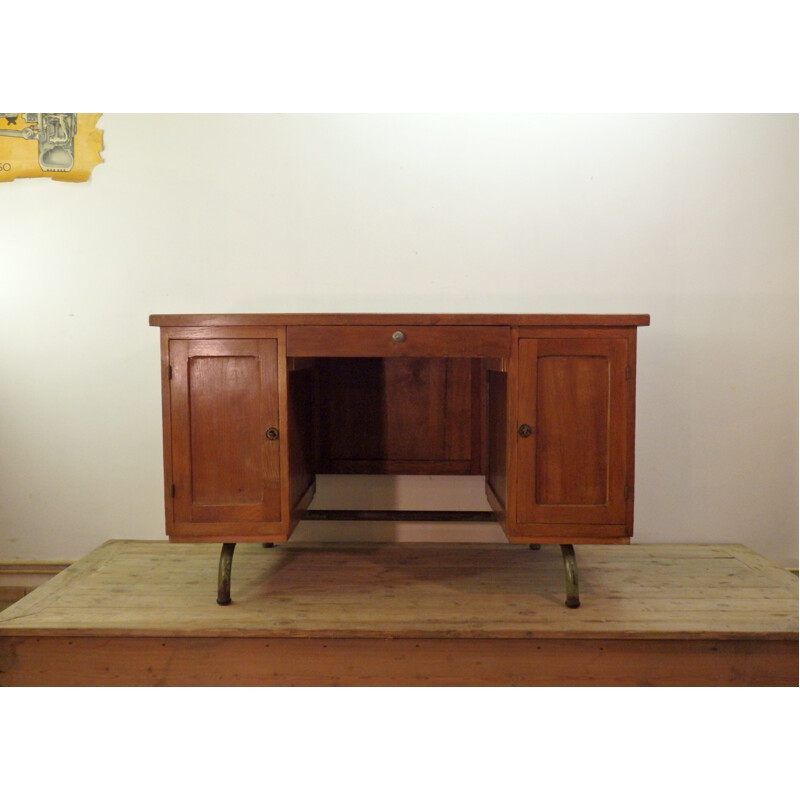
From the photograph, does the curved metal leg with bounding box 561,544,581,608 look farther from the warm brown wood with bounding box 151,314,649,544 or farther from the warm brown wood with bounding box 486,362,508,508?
the warm brown wood with bounding box 486,362,508,508

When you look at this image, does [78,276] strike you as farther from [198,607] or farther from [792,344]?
[792,344]

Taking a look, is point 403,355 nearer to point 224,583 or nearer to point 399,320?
point 399,320

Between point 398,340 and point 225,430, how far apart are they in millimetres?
582

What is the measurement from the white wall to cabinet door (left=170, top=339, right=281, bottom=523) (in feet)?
2.45

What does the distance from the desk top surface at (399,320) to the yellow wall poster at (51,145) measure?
1144 millimetres

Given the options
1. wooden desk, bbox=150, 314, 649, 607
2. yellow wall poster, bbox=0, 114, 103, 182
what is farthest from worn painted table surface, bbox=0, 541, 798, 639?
yellow wall poster, bbox=0, 114, 103, 182

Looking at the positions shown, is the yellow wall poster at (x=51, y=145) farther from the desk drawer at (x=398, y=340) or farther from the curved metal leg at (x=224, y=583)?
the curved metal leg at (x=224, y=583)

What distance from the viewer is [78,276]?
260cm

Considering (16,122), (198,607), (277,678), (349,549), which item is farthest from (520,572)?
(16,122)

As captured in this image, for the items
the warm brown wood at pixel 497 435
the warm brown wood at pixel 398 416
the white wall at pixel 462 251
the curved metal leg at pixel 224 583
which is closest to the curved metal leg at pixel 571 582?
the warm brown wood at pixel 497 435

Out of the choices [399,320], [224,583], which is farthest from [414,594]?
[399,320]

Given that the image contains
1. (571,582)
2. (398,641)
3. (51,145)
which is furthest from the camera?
(51,145)

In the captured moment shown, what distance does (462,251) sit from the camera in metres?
2.56

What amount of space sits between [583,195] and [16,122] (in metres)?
2.29
